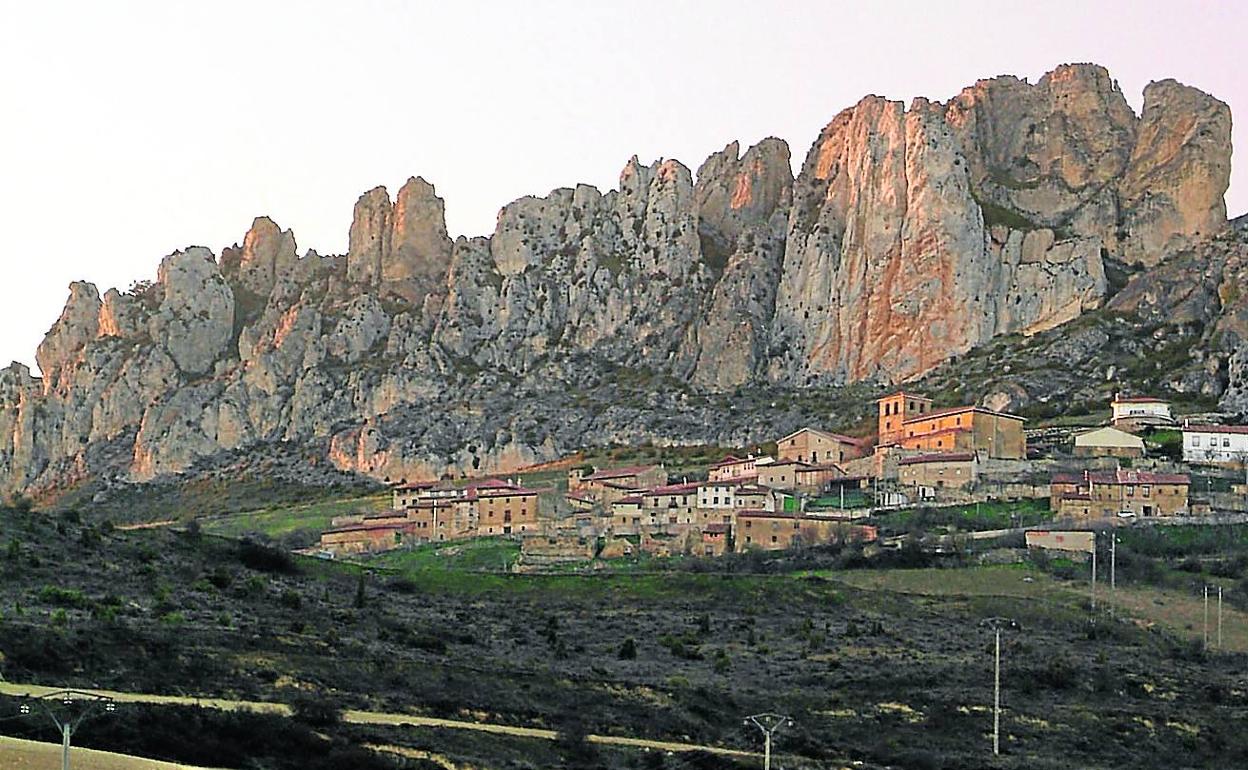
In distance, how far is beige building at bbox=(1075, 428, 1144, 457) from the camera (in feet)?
315

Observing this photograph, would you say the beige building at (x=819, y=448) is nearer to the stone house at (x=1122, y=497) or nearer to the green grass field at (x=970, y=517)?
the green grass field at (x=970, y=517)

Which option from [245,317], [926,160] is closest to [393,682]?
[926,160]

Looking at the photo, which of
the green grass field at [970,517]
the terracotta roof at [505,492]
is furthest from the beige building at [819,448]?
the green grass field at [970,517]

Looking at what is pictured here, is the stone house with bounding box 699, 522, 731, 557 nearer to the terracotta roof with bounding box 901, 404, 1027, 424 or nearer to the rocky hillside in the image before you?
the terracotta roof with bounding box 901, 404, 1027, 424

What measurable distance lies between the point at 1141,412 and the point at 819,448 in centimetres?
2139

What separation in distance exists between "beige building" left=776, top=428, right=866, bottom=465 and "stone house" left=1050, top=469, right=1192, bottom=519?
21299mm

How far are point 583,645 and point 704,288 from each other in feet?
337

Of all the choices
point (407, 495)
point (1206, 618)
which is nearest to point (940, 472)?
point (1206, 618)

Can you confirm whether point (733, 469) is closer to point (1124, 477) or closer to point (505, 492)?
point (505, 492)

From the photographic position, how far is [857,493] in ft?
310

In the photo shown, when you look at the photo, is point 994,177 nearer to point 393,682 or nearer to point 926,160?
point 926,160

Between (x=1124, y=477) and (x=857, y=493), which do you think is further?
(x=857, y=493)

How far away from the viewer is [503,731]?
35062 millimetres

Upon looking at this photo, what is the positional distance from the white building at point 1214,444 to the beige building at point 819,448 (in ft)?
67.0
